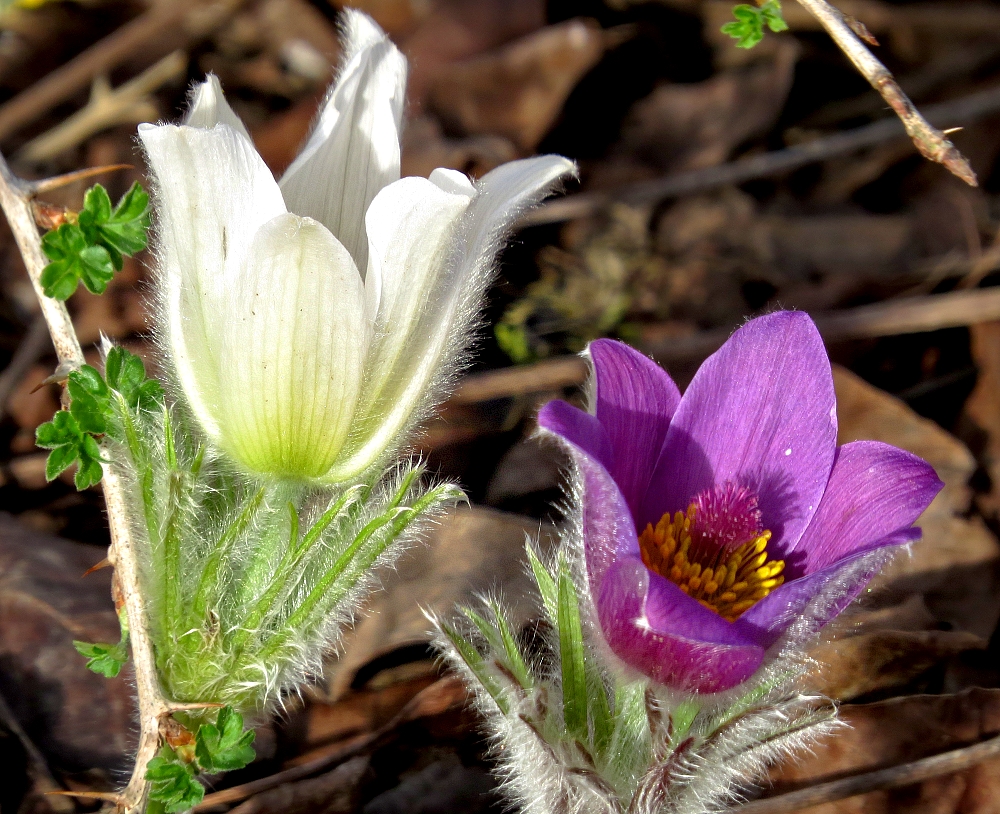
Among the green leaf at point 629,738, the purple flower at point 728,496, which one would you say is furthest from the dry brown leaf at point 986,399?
the green leaf at point 629,738

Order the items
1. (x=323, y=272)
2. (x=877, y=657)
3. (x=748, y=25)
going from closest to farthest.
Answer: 1. (x=323, y=272)
2. (x=748, y=25)
3. (x=877, y=657)

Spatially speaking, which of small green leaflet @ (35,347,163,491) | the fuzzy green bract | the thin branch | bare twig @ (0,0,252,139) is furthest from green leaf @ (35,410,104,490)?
bare twig @ (0,0,252,139)

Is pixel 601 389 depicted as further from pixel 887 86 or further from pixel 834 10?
pixel 834 10

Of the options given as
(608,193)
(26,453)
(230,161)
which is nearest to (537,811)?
(230,161)

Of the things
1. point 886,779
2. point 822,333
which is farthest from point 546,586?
point 822,333

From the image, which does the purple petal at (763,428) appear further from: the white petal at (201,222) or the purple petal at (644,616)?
the white petal at (201,222)

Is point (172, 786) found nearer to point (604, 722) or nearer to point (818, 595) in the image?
point (604, 722)
